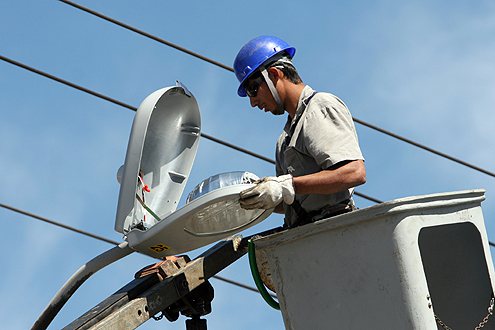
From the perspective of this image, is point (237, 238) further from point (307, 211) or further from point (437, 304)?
point (437, 304)

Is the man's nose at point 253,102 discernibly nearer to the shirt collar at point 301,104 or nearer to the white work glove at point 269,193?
the shirt collar at point 301,104

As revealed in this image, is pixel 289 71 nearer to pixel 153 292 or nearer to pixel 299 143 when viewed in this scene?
pixel 299 143

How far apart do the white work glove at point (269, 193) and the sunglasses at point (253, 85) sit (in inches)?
18.0

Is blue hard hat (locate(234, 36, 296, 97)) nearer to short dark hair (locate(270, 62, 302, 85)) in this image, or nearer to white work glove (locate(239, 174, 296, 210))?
short dark hair (locate(270, 62, 302, 85))

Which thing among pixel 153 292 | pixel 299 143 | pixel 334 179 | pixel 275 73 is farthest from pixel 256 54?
pixel 153 292

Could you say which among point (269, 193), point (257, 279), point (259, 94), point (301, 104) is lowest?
point (257, 279)

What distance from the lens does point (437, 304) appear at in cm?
415

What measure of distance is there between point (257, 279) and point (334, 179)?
0.50 m

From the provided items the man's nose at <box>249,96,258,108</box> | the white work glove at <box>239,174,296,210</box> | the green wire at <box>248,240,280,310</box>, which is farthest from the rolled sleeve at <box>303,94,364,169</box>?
the green wire at <box>248,240,280,310</box>

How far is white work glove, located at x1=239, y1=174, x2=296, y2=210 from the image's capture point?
379 centimetres

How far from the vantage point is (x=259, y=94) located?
416 centimetres

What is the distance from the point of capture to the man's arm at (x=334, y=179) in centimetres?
378

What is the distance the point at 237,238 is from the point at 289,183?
26.2 inches

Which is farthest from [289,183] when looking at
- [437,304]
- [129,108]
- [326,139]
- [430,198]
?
[129,108]
